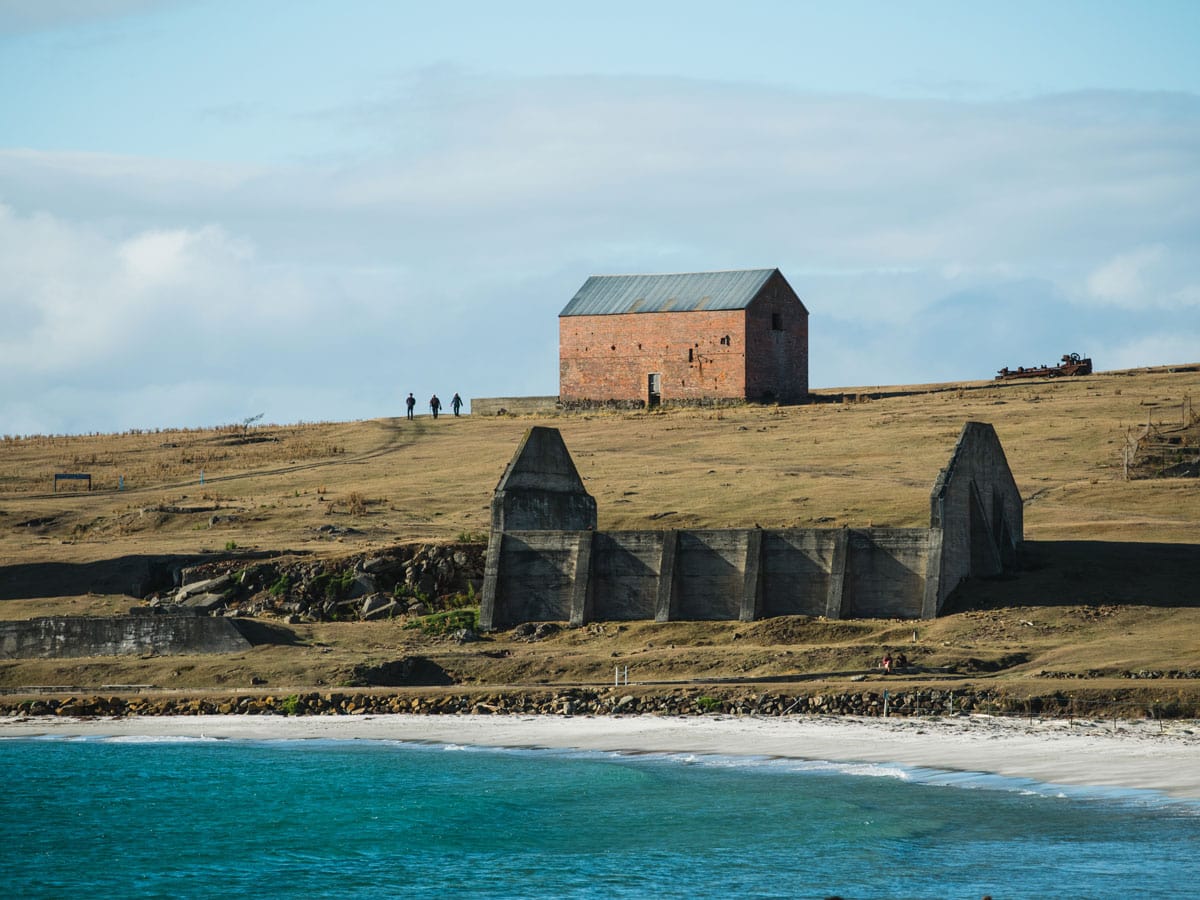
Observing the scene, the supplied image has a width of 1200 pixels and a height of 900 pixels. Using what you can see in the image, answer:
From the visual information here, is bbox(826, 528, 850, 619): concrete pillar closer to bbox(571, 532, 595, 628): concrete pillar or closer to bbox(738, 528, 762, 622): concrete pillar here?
bbox(738, 528, 762, 622): concrete pillar

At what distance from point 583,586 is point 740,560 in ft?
13.8

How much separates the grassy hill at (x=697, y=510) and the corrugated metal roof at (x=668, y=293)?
643 centimetres

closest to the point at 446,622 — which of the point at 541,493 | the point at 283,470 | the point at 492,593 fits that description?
the point at 492,593

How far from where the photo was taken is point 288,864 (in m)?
24.7

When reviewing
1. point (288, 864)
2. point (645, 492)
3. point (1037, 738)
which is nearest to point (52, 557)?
point (645, 492)

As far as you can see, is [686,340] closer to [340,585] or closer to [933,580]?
[340,585]

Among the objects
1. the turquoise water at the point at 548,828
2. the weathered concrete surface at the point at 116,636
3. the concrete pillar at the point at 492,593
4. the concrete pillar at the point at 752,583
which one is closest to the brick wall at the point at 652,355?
the concrete pillar at the point at 492,593

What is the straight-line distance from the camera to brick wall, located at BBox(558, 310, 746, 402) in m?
85.5

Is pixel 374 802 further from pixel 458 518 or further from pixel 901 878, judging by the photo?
pixel 458 518

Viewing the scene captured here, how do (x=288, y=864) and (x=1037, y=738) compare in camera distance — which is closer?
(x=288, y=864)

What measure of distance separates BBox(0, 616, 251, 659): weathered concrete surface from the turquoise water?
23.9 feet

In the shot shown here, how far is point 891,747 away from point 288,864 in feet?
35.1

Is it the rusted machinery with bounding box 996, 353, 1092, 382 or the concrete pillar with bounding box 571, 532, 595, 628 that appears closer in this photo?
the concrete pillar with bounding box 571, 532, 595, 628

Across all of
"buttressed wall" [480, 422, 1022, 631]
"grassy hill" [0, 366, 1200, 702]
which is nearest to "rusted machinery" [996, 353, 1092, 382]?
"grassy hill" [0, 366, 1200, 702]
